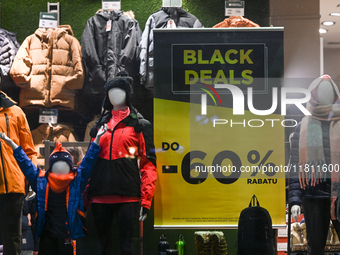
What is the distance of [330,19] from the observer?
2365mm

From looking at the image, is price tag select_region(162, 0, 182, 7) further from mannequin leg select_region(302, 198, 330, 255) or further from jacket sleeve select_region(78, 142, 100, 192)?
mannequin leg select_region(302, 198, 330, 255)

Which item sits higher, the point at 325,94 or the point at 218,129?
the point at 325,94

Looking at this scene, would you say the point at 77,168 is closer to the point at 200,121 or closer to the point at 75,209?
the point at 75,209

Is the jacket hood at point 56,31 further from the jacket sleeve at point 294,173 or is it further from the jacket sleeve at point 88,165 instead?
the jacket sleeve at point 294,173

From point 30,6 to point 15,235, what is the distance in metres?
1.50

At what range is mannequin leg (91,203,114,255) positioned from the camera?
2.26 meters

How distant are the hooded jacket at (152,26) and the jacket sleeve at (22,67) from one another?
0.73 metres

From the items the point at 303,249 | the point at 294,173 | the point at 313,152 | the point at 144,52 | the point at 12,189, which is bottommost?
the point at 303,249

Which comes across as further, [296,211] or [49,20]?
[49,20]

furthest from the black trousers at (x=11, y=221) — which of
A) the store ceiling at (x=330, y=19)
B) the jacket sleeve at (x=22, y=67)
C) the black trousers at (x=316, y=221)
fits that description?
the store ceiling at (x=330, y=19)

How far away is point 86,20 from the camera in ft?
7.82

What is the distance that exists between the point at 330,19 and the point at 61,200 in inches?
81.4

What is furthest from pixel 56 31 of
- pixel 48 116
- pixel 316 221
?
pixel 316 221

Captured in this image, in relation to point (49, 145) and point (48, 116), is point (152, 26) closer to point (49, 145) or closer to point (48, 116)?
point (48, 116)
